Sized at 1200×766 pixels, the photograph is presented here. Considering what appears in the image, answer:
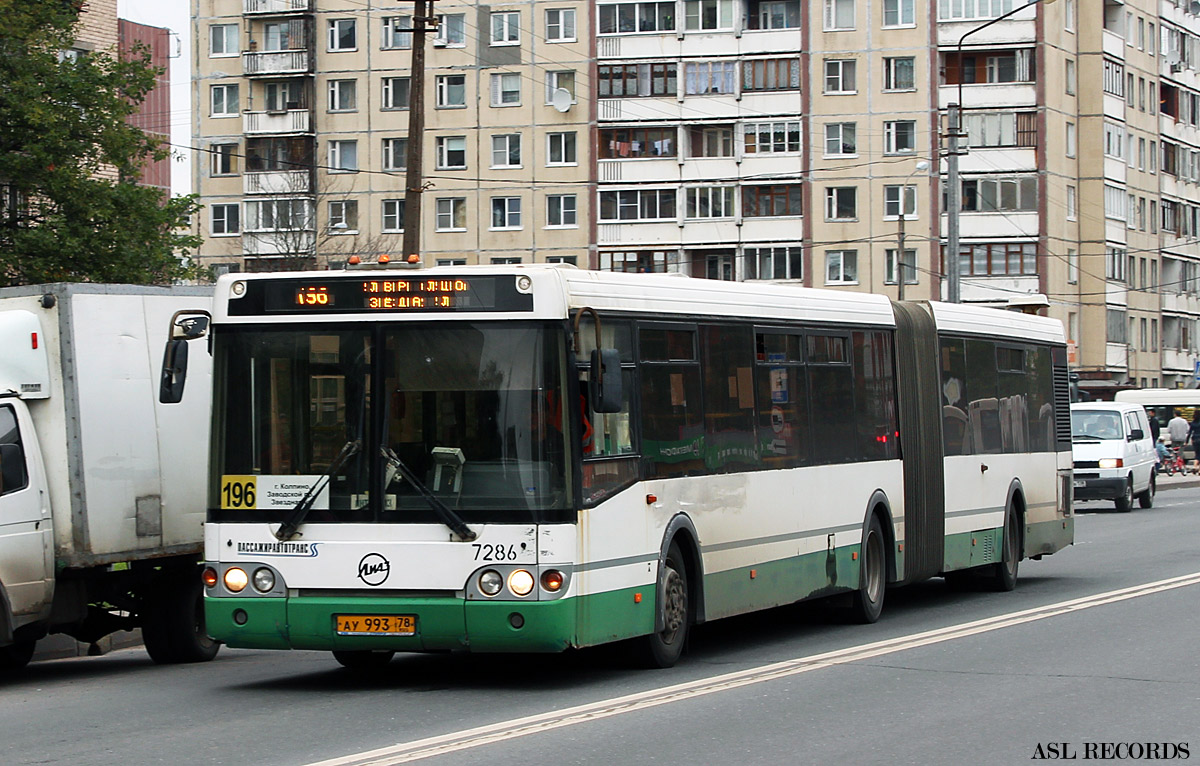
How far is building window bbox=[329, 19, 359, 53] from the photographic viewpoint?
276 feet

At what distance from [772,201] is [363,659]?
226 feet

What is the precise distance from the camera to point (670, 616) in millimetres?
12383

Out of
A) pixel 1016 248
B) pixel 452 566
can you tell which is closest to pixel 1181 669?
pixel 452 566

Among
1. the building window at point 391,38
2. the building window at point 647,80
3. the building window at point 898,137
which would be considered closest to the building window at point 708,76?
the building window at point 647,80

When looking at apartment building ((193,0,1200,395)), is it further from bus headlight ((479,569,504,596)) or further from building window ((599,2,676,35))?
bus headlight ((479,569,504,596))

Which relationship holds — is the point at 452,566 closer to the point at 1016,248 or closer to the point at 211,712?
the point at 211,712

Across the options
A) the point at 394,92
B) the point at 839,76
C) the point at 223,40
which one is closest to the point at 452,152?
the point at 394,92

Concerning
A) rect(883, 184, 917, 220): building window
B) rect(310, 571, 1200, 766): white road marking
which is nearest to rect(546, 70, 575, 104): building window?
rect(883, 184, 917, 220): building window

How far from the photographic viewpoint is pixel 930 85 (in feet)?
259

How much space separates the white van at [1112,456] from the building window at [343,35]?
173 ft

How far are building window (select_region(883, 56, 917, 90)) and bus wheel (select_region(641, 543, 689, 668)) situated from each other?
69.1m

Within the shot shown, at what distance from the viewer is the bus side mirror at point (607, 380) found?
10.9m

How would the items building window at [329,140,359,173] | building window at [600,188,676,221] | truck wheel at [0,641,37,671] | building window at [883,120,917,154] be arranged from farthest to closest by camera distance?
building window at [329,140,359,173] < building window at [600,188,676,221] < building window at [883,120,917,154] < truck wheel at [0,641,37,671]

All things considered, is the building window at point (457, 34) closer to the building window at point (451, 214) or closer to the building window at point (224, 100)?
the building window at point (451, 214)
